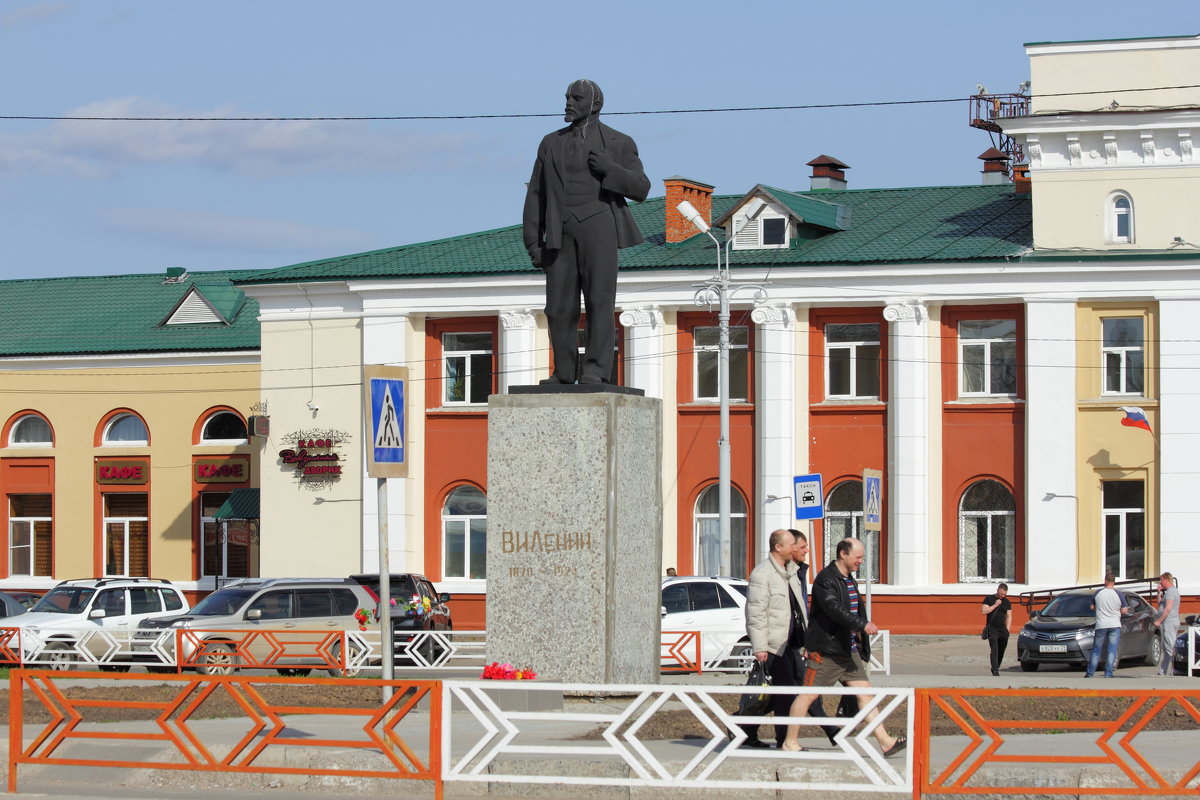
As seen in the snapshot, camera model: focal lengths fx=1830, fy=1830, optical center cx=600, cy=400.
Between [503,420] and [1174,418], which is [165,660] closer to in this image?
[503,420]

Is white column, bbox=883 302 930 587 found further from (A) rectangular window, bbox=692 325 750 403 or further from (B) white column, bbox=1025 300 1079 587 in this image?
(A) rectangular window, bbox=692 325 750 403

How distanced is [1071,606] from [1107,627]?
3.73 m

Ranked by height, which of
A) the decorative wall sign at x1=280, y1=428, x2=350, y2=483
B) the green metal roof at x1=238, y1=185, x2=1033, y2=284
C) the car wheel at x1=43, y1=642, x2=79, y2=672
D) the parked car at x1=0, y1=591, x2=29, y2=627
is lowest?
the car wheel at x1=43, y1=642, x2=79, y2=672

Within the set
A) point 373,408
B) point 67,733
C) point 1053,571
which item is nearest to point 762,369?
point 1053,571

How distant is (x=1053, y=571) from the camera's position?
36781mm

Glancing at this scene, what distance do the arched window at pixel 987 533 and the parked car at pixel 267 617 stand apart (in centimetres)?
1498

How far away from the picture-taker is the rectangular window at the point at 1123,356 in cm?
3703

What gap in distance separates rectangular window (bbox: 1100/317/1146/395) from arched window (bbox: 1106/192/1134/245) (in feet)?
5.47

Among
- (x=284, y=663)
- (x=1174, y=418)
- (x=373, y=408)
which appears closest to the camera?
(x=373, y=408)

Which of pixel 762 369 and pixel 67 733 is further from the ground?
pixel 762 369

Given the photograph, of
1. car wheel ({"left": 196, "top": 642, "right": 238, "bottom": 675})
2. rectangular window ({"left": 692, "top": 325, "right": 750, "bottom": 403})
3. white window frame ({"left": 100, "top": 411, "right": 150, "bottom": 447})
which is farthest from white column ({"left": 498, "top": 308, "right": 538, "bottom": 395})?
car wheel ({"left": 196, "top": 642, "right": 238, "bottom": 675})

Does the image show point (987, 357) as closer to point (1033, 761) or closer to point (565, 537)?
point (565, 537)

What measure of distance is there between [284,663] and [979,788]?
1483 centimetres

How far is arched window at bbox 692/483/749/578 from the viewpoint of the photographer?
3931 cm
